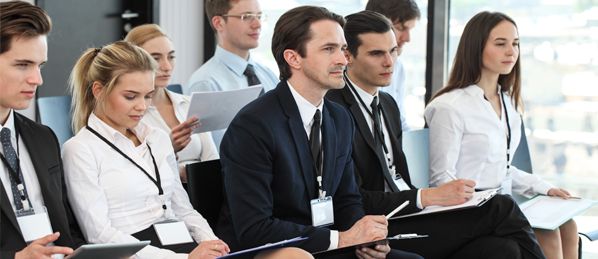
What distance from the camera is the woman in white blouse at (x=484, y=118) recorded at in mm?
2936

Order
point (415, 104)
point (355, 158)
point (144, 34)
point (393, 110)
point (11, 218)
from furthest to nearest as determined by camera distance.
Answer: point (415, 104) < point (144, 34) < point (393, 110) < point (355, 158) < point (11, 218)

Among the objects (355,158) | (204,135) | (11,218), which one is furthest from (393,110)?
(11,218)

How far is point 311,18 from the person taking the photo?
7.16 feet

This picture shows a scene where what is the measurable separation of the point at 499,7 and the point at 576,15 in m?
0.56

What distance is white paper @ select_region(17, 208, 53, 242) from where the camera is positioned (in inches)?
64.7

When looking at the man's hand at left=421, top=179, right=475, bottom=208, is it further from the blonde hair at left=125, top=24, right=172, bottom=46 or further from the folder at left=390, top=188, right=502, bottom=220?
the blonde hair at left=125, top=24, right=172, bottom=46

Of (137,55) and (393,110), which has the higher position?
(137,55)

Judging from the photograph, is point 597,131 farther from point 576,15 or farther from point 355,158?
point 355,158

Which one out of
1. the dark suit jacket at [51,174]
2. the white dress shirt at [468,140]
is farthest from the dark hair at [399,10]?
the dark suit jacket at [51,174]

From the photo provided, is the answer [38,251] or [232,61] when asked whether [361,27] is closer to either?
[232,61]

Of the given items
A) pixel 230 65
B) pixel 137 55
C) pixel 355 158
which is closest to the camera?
pixel 137 55

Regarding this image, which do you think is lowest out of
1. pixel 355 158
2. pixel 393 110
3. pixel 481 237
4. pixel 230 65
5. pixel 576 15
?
pixel 481 237

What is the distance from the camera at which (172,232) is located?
1.99m

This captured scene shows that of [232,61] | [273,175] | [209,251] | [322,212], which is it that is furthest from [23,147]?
[232,61]
